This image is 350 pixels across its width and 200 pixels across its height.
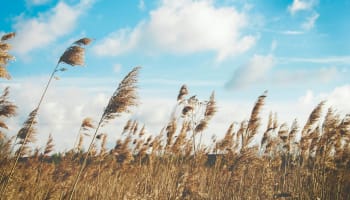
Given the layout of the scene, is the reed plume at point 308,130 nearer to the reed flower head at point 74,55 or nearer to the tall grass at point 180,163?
the tall grass at point 180,163

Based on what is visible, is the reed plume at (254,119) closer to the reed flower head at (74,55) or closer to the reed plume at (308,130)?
the reed plume at (308,130)

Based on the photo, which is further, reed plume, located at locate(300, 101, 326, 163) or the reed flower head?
reed plume, located at locate(300, 101, 326, 163)

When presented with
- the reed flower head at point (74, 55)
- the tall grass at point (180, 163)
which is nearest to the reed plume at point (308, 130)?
the tall grass at point (180, 163)

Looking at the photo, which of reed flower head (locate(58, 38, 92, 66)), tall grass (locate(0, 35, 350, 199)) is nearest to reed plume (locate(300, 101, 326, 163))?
tall grass (locate(0, 35, 350, 199))

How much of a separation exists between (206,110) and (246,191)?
2717 mm

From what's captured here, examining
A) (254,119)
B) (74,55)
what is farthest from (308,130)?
(74,55)

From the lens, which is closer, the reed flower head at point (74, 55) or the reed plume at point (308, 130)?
the reed flower head at point (74, 55)

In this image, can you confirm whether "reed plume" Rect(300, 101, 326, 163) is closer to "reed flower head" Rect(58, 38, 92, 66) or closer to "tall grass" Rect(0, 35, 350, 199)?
"tall grass" Rect(0, 35, 350, 199)

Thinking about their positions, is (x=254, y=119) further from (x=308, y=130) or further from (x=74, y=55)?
(x=74, y=55)

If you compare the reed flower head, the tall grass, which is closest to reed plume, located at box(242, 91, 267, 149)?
the tall grass

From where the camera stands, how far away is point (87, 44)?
502 cm

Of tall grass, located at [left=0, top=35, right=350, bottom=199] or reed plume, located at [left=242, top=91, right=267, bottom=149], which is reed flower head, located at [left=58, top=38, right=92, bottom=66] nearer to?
tall grass, located at [left=0, top=35, right=350, bottom=199]

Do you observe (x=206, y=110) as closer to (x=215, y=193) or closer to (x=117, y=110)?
(x=215, y=193)

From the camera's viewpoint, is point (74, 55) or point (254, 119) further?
point (254, 119)
